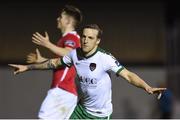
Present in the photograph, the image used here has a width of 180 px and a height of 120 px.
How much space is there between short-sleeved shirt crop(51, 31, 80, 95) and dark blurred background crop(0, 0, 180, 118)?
607 cm

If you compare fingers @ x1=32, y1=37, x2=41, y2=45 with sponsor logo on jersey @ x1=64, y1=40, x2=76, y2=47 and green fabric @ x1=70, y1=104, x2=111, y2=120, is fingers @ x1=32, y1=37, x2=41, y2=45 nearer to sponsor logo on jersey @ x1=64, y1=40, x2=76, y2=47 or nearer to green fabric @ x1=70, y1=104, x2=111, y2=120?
sponsor logo on jersey @ x1=64, y1=40, x2=76, y2=47

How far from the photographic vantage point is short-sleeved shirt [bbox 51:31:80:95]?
326 inches

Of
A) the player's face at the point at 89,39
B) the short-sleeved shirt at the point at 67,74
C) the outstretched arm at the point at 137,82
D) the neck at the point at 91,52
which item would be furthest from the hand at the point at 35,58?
the outstretched arm at the point at 137,82

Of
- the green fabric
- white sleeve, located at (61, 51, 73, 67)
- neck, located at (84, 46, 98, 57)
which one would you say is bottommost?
the green fabric

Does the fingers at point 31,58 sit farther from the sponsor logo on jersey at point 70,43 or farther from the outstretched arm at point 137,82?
the outstretched arm at point 137,82

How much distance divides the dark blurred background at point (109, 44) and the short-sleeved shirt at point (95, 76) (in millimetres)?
7026

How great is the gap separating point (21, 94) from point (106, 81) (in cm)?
771

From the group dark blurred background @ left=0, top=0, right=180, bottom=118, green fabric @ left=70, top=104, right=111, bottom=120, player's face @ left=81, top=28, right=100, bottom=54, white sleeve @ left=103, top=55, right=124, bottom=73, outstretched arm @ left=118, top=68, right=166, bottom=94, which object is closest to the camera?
outstretched arm @ left=118, top=68, right=166, bottom=94

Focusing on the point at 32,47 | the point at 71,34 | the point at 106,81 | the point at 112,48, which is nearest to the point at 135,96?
the point at 112,48

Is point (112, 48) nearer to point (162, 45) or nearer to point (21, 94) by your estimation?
point (162, 45)

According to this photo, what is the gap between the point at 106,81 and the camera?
7176 mm

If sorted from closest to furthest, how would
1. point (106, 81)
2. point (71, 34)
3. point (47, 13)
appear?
point (106, 81), point (71, 34), point (47, 13)

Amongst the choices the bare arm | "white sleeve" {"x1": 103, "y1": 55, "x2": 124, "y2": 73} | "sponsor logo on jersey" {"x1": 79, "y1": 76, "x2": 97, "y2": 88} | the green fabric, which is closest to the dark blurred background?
the bare arm

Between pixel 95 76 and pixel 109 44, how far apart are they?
766 cm
